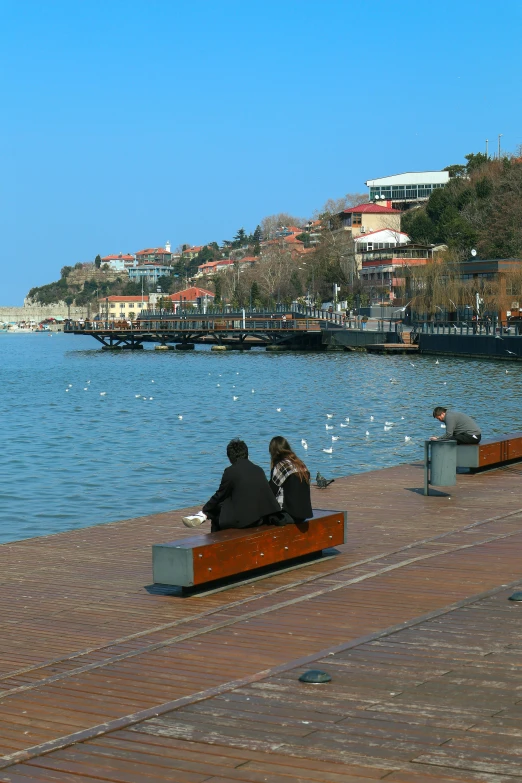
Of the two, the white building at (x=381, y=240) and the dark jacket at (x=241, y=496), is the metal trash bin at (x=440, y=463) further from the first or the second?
the white building at (x=381, y=240)

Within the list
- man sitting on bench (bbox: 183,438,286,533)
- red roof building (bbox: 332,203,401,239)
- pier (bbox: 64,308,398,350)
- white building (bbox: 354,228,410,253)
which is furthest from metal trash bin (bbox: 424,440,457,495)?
red roof building (bbox: 332,203,401,239)

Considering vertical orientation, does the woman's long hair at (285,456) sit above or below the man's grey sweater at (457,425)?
above

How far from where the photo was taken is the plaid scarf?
39.1ft

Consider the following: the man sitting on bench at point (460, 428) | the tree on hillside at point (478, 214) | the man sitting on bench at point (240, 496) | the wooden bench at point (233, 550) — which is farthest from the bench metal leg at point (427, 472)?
the tree on hillside at point (478, 214)

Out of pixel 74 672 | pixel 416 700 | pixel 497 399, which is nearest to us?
pixel 416 700

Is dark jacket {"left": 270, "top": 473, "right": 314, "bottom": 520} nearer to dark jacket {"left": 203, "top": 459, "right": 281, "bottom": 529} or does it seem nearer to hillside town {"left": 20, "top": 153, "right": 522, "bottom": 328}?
dark jacket {"left": 203, "top": 459, "right": 281, "bottom": 529}

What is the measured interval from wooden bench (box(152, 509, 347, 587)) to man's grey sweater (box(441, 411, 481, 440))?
21.5 feet

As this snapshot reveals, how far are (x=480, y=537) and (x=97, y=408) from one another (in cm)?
4089

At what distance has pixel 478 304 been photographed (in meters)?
95.1

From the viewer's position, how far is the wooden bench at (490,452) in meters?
19.2

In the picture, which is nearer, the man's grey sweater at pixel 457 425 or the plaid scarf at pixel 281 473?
the plaid scarf at pixel 281 473

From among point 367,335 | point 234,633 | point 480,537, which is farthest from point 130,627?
point 367,335

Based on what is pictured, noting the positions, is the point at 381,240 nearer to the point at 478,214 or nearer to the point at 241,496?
the point at 478,214

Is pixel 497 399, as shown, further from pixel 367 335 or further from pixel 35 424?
pixel 367 335
